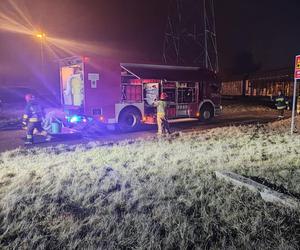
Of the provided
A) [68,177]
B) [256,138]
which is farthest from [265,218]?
[256,138]

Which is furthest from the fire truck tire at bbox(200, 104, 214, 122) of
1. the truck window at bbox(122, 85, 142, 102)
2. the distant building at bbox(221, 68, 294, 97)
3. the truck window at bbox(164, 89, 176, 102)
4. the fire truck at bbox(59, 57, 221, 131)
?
the distant building at bbox(221, 68, 294, 97)

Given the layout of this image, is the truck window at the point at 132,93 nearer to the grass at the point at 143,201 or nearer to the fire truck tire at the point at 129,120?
the fire truck tire at the point at 129,120

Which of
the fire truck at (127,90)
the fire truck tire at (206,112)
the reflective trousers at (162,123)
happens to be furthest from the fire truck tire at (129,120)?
the fire truck tire at (206,112)

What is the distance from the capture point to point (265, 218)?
3584 mm

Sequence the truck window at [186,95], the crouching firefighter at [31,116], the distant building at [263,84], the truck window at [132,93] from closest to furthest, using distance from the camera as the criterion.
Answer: the crouching firefighter at [31,116]
the truck window at [132,93]
the truck window at [186,95]
the distant building at [263,84]

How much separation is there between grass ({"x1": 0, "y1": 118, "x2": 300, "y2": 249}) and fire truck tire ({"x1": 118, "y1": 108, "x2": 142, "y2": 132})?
182 inches

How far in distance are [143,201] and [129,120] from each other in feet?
26.3

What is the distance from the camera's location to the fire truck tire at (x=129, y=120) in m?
11.8

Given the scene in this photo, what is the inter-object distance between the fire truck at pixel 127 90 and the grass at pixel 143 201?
427 centimetres

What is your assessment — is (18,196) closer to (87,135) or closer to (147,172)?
(147,172)

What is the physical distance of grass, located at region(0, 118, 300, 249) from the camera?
319 centimetres

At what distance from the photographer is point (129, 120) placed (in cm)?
1201

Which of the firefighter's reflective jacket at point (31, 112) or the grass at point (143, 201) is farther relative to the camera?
the firefighter's reflective jacket at point (31, 112)

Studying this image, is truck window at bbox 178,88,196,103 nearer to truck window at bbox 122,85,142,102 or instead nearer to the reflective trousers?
truck window at bbox 122,85,142,102
